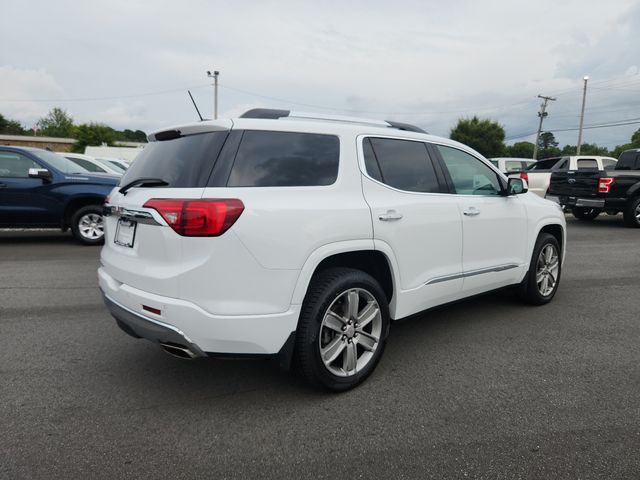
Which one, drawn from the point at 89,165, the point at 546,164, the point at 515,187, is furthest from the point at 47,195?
the point at 546,164

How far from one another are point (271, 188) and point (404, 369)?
5.46 feet

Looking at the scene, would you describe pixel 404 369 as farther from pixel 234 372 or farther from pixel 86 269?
pixel 86 269

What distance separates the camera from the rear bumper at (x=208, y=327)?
95.3 inches

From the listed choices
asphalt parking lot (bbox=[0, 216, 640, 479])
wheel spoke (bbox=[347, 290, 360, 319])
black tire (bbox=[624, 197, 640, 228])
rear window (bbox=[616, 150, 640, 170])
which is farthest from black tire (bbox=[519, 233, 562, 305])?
rear window (bbox=[616, 150, 640, 170])

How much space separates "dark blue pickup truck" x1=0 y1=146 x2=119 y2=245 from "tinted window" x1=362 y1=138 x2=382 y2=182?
21.1ft

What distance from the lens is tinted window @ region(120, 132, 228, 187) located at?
2.56 metres

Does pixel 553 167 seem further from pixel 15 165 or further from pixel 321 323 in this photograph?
pixel 15 165

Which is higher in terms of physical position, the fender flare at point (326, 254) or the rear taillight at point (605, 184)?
the rear taillight at point (605, 184)

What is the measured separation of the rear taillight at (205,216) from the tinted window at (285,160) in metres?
0.16

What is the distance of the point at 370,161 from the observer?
3.14 meters

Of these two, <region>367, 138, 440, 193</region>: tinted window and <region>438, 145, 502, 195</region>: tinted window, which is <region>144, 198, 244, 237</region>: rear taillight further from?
<region>438, 145, 502, 195</region>: tinted window

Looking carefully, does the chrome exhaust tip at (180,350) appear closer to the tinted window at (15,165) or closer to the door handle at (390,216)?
the door handle at (390,216)

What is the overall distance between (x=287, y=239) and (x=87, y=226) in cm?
696

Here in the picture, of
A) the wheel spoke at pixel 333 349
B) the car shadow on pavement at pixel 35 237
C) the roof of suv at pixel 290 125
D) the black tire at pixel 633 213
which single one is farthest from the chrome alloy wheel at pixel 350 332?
the black tire at pixel 633 213
